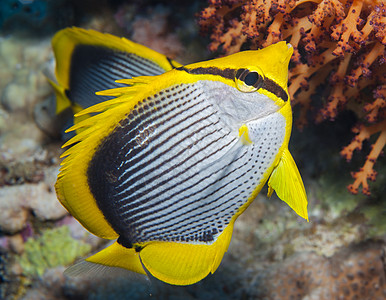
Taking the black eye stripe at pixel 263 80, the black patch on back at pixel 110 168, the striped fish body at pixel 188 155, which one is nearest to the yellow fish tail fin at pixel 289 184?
the striped fish body at pixel 188 155

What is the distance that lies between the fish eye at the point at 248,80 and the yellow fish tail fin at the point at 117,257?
0.79 m

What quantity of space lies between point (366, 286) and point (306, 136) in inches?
44.1

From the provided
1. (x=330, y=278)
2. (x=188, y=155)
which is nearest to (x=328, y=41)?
(x=188, y=155)

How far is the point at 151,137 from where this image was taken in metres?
1.18

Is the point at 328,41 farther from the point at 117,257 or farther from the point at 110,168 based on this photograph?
the point at 117,257

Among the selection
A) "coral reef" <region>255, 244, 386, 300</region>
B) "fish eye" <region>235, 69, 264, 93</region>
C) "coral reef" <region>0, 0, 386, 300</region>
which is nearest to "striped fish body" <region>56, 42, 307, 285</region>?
"fish eye" <region>235, 69, 264, 93</region>

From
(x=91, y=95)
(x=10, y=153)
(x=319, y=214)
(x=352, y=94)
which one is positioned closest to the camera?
(x=352, y=94)

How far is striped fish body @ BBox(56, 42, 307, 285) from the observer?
43.8 inches

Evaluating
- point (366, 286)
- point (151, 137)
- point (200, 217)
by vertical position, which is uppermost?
point (151, 137)

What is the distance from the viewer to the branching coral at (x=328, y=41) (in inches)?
58.0

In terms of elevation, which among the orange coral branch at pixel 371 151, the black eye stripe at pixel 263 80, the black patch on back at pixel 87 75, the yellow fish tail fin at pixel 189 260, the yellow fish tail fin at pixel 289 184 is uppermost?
the black eye stripe at pixel 263 80

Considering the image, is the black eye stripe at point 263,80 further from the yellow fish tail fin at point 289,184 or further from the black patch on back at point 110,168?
the black patch on back at point 110,168

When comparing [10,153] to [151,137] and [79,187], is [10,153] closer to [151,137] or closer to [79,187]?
[79,187]

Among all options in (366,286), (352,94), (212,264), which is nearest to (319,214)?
(366,286)
